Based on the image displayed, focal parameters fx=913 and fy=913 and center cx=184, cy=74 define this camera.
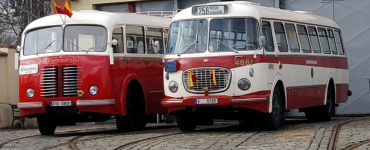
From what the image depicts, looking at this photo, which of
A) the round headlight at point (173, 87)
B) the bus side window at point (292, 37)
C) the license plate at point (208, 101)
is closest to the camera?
the license plate at point (208, 101)

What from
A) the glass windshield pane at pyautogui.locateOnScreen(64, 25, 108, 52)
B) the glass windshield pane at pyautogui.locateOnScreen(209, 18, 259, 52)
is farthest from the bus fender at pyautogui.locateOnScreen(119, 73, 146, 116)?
the glass windshield pane at pyautogui.locateOnScreen(209, 18, 259, 52)

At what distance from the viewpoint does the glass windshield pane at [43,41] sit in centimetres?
2009

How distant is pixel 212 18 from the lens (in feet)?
60.6

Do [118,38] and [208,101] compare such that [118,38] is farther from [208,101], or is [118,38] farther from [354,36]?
[354,36]

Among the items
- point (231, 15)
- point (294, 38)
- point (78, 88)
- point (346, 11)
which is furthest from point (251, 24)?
point (346, 11)

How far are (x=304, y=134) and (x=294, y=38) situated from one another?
14.3 feet

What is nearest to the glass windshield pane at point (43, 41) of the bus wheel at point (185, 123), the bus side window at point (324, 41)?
the bus wheel at point (185, 123)

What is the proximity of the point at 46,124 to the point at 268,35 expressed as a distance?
5.49m

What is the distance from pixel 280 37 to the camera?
19.6 m

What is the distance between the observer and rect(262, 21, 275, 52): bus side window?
1866 centimetres

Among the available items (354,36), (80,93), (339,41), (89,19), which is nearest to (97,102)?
(80,93)

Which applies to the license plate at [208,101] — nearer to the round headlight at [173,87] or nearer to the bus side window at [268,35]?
the round headlight at [173,87]

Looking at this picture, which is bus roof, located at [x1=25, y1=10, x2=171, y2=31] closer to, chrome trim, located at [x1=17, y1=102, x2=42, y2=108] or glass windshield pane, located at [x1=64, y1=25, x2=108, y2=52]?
glass windshield pane, located at [x1=64, y1=25, x2=108, y2=52]

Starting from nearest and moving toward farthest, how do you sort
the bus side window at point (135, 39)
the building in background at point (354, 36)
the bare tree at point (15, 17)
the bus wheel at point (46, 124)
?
the bus wheel at point (46, 124) → the bus side window at point (135, 39) → the building in background at point (354, 36) → the bare tree at point (15, 17)
